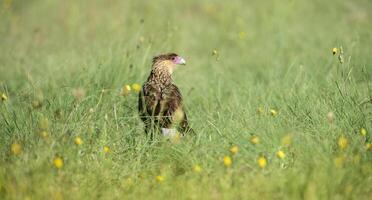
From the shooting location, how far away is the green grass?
14.2 ft

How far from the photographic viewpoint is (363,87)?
19.4 ft

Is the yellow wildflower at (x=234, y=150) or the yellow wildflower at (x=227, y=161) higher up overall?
the yellow wildflower at (x=234, y=150)

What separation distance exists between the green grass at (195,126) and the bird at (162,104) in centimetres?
12

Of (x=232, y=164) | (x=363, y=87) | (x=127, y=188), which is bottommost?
(x=127, y=188)

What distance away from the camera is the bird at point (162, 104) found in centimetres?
525

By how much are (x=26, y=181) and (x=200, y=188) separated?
1.12m

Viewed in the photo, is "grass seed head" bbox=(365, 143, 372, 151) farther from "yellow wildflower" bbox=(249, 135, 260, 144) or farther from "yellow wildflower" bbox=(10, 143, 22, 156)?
"yellow wildflower" bbox=(10, 143, 22, 156)

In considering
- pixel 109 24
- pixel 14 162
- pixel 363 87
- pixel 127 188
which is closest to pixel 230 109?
pixel 363 87

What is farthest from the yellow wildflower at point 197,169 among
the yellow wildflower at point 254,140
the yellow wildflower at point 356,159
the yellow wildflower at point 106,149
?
the yellow wildflower at point 356,159

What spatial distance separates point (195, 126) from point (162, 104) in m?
0.48

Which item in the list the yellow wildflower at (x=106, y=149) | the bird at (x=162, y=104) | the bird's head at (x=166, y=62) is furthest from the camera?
the bird's head at (x=166, y=62)

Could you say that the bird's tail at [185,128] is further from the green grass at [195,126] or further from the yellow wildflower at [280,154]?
the yellow wildflower at [280,154]

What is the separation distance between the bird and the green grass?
121 millimetres

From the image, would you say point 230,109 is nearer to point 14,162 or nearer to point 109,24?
point 14,162
